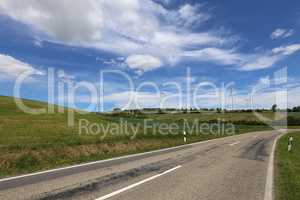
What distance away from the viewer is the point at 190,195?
6.12 m

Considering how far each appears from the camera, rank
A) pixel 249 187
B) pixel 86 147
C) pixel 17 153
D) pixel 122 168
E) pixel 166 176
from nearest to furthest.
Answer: pixel 249 187, pixel 166 176, pixel 122 168, pixel 17 153, pixel 86 147

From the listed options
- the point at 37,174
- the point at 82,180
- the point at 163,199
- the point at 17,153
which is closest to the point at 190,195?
the point at 163,199

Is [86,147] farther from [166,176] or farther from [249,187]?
[249,187]

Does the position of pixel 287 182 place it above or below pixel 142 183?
below

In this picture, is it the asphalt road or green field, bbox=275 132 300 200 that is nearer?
the asphalt road

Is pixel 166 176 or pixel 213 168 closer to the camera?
pixel 166 176

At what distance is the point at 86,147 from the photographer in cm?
1537

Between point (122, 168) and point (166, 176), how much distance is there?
6.94 feet

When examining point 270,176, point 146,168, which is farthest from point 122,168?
point 270,176

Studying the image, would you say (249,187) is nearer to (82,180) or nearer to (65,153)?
(82,180)

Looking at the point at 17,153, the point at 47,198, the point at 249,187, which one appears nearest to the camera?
the point at 47,198

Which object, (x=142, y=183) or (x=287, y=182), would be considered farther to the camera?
(x=287, y=182)

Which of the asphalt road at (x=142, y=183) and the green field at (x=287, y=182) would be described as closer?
the asphalt road at (x=142, y=183)

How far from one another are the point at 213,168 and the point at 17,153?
9.09 meters
